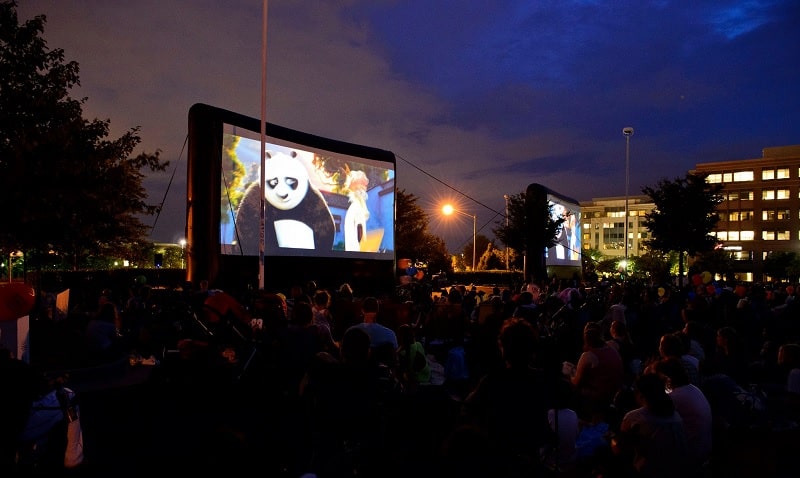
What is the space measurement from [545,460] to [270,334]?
353cm

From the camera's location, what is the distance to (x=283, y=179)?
64.7 feet

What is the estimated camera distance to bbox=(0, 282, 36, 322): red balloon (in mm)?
5820

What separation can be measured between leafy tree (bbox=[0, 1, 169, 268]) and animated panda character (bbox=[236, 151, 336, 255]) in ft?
→ 27.9

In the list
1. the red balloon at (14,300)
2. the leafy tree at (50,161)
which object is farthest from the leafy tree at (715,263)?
the red balloon at (14,300)

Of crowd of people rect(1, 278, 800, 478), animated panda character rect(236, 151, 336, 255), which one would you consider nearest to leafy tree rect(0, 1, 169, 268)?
crowd of people rect(1, 278, 800, 478)

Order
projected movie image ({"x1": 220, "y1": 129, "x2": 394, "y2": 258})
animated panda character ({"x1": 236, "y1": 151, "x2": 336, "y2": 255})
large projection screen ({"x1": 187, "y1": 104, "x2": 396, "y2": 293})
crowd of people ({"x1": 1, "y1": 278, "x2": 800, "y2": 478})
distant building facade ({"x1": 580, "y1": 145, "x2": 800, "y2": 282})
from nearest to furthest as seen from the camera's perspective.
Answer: crowd of people ({"x1": 1, "y1": 278, "x2": 800, "y2": 478}), large projection screen ({"x1": 187, "y1": 104, "x2": 396, "y2": 293}), projected movie image ({"x1": 220, "y1": 129, "x2": 394, "y2": 258}), animated panda character ({"x1": 236, "y1": 151, "x2": 336, "y2": 255}), distant building facade ({"x1": 580, "y1": 145, "x2": 800, "y2": 282})

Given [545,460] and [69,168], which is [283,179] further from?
[545,460]

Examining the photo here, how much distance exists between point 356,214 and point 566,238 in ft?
62.3

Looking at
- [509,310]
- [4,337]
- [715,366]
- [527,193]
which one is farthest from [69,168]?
[527,193]

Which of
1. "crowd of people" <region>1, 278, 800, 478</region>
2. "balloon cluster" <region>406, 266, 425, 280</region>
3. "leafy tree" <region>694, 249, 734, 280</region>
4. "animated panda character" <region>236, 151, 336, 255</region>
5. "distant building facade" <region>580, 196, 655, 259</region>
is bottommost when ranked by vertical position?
"crowd of people" <region>1, 278, 800, 478</region>

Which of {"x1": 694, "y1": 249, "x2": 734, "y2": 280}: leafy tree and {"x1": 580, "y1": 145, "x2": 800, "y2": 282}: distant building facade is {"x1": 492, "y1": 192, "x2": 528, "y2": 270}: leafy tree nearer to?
{"x1": 694, "y1": 249, "x2": 734, "y2": 280}: leafy tree

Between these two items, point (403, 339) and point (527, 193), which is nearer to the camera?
point (403, 339)

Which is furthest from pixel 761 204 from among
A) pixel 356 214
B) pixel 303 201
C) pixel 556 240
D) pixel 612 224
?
pixel 303 201

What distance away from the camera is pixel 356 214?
75.6ft
